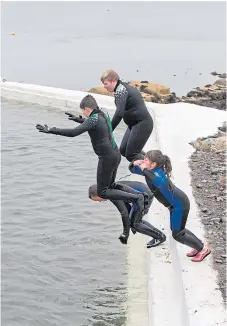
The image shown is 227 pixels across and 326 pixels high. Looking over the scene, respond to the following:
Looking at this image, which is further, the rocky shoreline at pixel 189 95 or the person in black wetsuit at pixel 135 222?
the rocky shoreline at pixel 189 95

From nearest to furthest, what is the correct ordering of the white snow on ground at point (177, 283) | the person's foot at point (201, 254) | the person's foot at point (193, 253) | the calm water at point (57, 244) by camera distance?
the white snow on ground at point (177, 283) → the person's foot at point (201, 254) → the person's foot at point (193, 253) → the calm water at point (57, 244)

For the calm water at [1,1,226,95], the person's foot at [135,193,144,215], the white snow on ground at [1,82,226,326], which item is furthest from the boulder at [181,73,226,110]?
the person's foot at [135,193,144,215]

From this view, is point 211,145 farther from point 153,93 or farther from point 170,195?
point 153,93

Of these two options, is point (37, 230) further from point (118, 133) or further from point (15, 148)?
point (118, 133)

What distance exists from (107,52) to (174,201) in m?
31.7

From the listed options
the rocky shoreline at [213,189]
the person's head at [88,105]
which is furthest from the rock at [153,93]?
the person's head at [88,105]

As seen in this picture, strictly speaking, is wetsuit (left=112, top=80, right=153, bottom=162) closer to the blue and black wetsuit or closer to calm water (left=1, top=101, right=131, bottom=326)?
the blue and black wetsuit

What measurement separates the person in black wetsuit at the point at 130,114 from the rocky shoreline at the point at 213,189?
1187 millimetres

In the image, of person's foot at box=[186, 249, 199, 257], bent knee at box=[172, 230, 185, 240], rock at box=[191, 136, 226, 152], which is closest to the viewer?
person's foot at box=[186, 249, 199, 257]

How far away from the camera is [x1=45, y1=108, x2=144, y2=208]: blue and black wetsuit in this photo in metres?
6.77

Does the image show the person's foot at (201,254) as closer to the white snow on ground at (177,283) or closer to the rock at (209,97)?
the white snow on ground at (177,283)

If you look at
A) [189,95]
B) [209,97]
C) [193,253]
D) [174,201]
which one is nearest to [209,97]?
[209,97]

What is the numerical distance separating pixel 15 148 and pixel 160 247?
6.91 metres

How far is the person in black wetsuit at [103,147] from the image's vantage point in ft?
22.2
